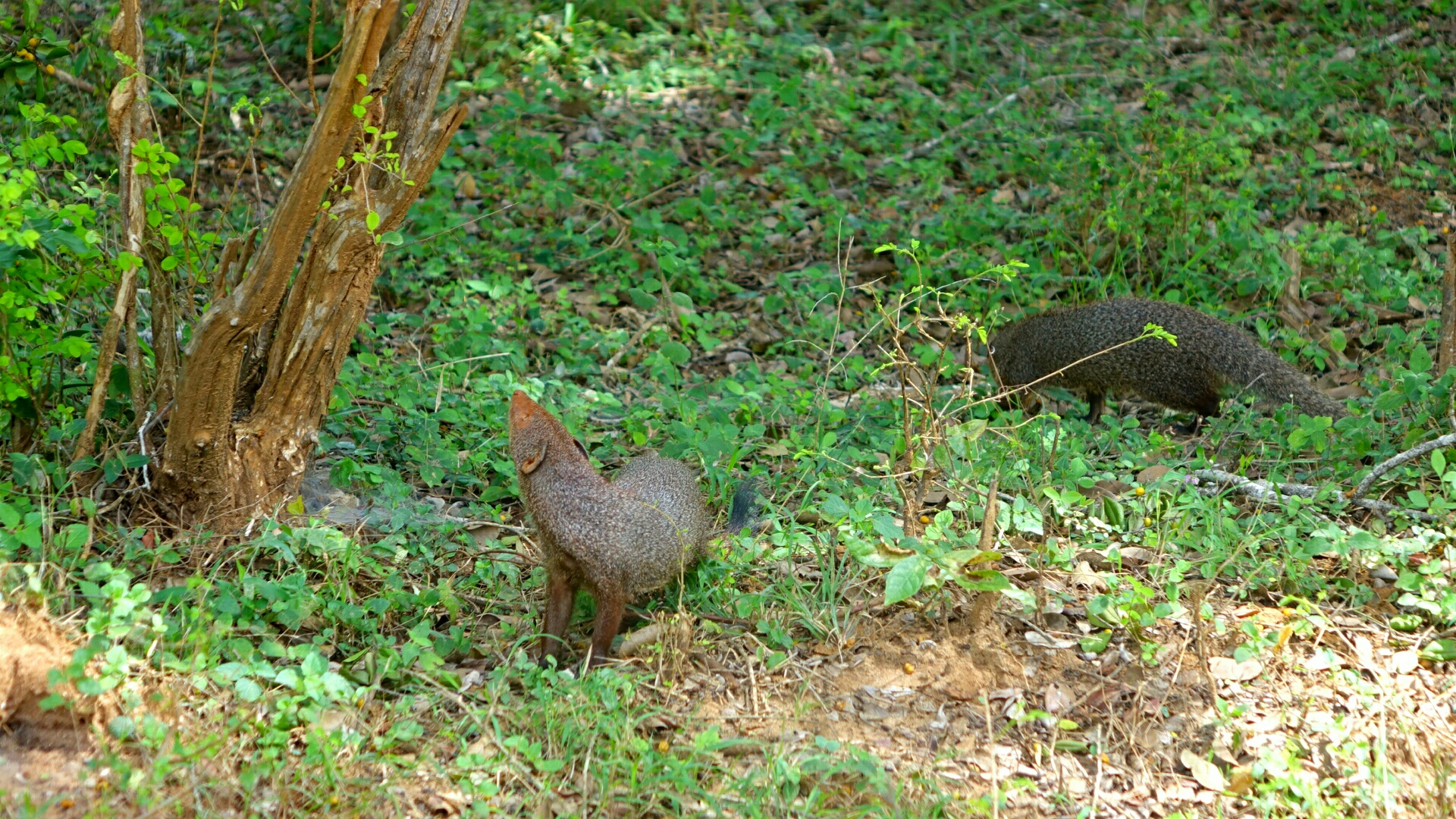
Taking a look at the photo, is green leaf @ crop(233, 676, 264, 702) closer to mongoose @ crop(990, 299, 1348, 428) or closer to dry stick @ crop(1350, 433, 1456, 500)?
dry stick @ crop(1350, 433, 1456, 500)

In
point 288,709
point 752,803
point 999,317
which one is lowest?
point 999,317

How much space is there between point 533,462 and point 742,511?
989 millimetres

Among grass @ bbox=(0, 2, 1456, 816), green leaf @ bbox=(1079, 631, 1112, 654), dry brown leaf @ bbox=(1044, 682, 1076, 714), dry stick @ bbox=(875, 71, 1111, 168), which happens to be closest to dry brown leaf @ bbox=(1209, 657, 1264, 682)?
grass @ bbox=(0, 2, 1456, 816)

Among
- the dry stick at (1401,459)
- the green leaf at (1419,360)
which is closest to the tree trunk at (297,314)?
the dry stick at (1401,459)

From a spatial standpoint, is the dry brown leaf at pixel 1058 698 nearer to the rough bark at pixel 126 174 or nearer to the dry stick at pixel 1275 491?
the dry stick at pixel 1275 491

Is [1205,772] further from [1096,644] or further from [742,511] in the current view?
[742,511]

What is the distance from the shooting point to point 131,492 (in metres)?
3.84

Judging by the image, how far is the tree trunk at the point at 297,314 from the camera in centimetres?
355

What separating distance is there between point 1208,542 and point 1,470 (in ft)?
12.9

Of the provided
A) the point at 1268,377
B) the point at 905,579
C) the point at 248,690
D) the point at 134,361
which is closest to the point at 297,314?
the point at 134,361

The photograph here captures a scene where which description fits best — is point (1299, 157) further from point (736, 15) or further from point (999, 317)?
point (736, 15)

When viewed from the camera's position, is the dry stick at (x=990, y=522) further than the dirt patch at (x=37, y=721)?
Yes

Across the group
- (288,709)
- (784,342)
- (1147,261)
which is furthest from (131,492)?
(1147,261)

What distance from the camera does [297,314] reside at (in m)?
3.84
